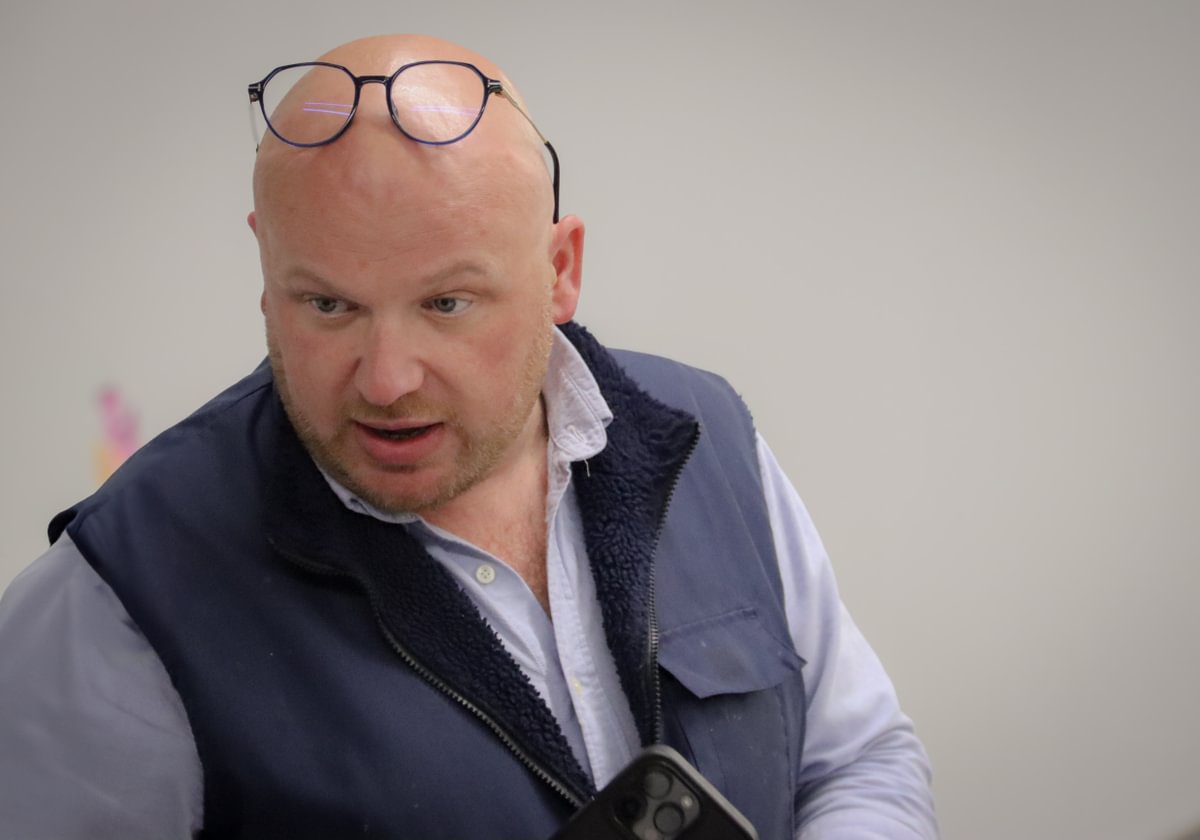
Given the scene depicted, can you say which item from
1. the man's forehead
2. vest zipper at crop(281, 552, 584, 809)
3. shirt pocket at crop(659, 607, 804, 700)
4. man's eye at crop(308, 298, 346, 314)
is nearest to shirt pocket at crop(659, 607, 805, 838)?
shirt pocket at crop(659, 607, 804, 700)

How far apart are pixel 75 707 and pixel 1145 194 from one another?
1613mm

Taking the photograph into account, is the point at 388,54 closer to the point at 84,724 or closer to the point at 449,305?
the point at 449,305

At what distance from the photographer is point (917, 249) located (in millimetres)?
1795

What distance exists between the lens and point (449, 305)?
992 millimetres

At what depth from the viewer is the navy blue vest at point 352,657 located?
95 centimetres

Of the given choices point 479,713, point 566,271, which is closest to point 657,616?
point 479,713

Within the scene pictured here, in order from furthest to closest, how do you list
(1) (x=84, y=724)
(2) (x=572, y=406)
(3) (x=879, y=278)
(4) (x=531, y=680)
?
(3) (x=879, y=278) → (2) (x=572, y=406) → (4) (x=531, y=680) → (1) (x=84, y=724)

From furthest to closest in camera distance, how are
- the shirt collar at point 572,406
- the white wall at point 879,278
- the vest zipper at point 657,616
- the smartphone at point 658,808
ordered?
the white wall at point 879,278 → the shirt collar at point 572,406 → the vest zipper at point 657,616 → the smartphone at point 658,808

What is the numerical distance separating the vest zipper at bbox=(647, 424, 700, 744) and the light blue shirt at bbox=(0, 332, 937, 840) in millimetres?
32

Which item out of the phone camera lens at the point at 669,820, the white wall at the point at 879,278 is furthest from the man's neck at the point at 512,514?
the white wall at the point at 879,278

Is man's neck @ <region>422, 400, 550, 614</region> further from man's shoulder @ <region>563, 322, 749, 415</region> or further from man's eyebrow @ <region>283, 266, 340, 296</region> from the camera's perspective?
man's eyebrow @ <region>283, 266, 340, 296</region>

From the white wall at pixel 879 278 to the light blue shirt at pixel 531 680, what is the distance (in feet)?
1.20

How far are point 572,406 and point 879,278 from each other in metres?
0.73

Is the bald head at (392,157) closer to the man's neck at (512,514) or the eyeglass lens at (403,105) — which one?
the eyeglass lens at (403,105)
